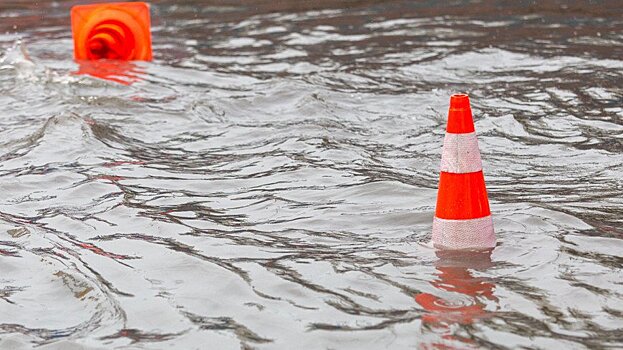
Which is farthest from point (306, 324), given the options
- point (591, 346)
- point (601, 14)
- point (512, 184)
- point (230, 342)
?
point (601, 14)

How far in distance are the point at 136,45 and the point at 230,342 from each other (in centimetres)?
922

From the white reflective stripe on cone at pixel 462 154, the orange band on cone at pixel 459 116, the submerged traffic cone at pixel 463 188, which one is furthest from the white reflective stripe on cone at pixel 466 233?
the orange band on cone at pixel 459 116

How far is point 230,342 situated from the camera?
204 inches

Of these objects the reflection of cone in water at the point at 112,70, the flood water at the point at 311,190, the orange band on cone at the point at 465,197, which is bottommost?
the reflection of cone in water at the point at 112,70

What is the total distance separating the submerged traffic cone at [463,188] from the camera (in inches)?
249

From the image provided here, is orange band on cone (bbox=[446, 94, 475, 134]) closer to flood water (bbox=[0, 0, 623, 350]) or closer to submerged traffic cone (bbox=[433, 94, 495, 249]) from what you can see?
submerged traffic cone (bbox=[433, 94, 495, 249])

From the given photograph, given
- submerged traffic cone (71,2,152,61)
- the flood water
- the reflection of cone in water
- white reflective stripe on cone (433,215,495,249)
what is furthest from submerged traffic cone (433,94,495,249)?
submerged traffic cone (71,2,152,61)

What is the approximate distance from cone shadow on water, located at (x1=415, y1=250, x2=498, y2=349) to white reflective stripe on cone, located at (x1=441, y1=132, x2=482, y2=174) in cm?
43

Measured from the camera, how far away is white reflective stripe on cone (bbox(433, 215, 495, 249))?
635 centimetres

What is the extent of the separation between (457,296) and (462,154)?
0.97 m

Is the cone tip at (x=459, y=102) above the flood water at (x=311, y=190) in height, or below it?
above

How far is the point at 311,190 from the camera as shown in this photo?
26.5 ft

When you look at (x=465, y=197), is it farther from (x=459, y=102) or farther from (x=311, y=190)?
(x=311, y=190)

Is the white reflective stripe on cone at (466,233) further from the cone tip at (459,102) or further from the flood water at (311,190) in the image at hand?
the cone tip at (459,102)
